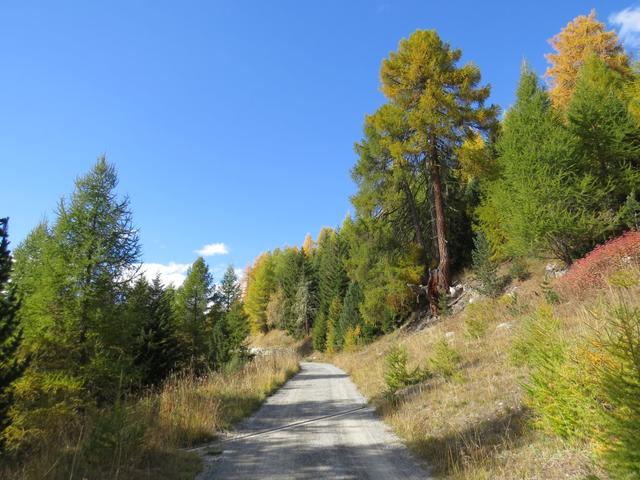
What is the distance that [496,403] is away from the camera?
20.2 feet

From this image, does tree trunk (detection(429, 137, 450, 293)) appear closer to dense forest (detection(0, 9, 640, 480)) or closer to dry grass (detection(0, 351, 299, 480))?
dense forest (detection(0, 9, 640, 480))

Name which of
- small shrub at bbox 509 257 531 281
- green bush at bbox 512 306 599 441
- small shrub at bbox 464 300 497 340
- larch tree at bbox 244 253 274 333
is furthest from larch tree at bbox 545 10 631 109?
larch tree at bbox 244 253 274 333

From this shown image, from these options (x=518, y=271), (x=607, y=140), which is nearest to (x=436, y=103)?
(x=607, y=140)

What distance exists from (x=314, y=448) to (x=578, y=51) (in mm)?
37185

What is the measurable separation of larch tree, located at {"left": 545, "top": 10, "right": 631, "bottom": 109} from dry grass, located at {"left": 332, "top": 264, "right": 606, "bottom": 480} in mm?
27659

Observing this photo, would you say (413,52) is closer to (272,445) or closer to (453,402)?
(453,402)

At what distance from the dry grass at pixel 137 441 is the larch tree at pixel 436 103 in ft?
55.1

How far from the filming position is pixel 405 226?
26.0m

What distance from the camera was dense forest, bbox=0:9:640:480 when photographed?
1065 centimetres

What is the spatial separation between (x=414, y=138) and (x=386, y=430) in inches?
677

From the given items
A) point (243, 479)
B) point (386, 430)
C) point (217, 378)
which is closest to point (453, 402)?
point (386, 430)

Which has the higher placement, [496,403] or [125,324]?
[125,324]

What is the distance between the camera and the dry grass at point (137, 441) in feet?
13.8

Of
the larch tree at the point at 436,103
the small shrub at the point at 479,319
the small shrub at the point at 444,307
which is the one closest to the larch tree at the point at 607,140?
the larch tree at the point at 436,103
